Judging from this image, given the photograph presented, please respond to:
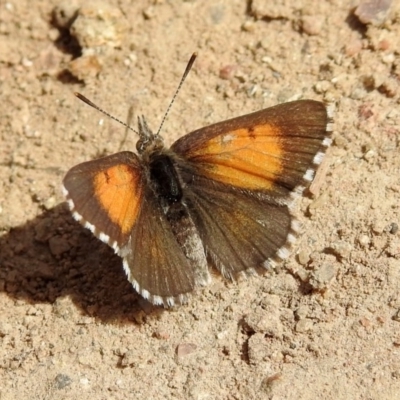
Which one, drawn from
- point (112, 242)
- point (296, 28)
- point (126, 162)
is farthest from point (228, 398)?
point (296, 28)

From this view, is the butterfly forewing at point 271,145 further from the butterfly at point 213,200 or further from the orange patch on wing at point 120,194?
the orange patch on wing at point 120,194

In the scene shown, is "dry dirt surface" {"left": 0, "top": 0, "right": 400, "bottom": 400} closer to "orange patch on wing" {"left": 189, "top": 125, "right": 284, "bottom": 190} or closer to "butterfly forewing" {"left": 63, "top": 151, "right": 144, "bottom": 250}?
"orange patch on wing" {"left": 189, "top": 125, "right": 284, "bottom": 190}

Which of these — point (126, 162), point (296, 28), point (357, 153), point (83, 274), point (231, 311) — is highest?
point (296, 28)

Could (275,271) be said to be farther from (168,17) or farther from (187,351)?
(168,17)

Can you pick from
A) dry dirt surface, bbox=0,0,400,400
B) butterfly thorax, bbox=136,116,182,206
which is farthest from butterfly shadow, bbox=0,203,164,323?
butterfly thorax, bbox=136,116,182,206

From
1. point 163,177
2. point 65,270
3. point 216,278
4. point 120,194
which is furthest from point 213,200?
point 65,270

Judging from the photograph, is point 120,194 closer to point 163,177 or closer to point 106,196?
point 106,196

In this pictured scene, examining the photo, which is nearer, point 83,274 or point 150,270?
point 150,270
